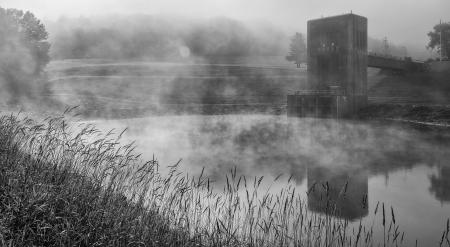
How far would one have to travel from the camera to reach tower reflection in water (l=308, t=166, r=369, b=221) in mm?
14617

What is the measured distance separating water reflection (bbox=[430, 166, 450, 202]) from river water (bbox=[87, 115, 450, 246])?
4 cm

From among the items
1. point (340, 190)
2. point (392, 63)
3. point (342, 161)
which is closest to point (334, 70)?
point (392, 63)

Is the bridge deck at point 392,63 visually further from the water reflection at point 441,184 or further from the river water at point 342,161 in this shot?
the water reflection at point 441,184

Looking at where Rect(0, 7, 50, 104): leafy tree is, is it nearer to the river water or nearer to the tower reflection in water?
the river water

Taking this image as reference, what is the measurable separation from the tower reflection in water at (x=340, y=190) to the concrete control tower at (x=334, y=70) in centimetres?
3640

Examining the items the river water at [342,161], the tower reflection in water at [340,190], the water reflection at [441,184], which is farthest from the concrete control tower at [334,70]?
the tower reflection in water at [340,190]

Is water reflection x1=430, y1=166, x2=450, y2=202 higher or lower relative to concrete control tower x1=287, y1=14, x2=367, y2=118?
lower

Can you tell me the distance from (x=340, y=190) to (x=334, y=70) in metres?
46.0

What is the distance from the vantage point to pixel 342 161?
2675cm

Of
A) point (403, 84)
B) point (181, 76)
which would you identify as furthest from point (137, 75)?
point (403, 84)

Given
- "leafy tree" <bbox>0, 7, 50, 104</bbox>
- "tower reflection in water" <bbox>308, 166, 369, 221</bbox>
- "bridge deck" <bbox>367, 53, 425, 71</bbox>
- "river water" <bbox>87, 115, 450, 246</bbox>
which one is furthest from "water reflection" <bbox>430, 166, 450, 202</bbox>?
"bridge deck" <bbox>367, 53, 425, 71</bbox>

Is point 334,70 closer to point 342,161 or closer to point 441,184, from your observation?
point 342,161

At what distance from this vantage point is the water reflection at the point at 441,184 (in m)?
17.8

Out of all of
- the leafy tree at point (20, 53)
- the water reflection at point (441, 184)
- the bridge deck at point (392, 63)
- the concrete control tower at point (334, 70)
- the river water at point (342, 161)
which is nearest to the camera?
the river water at point (342, 161)
